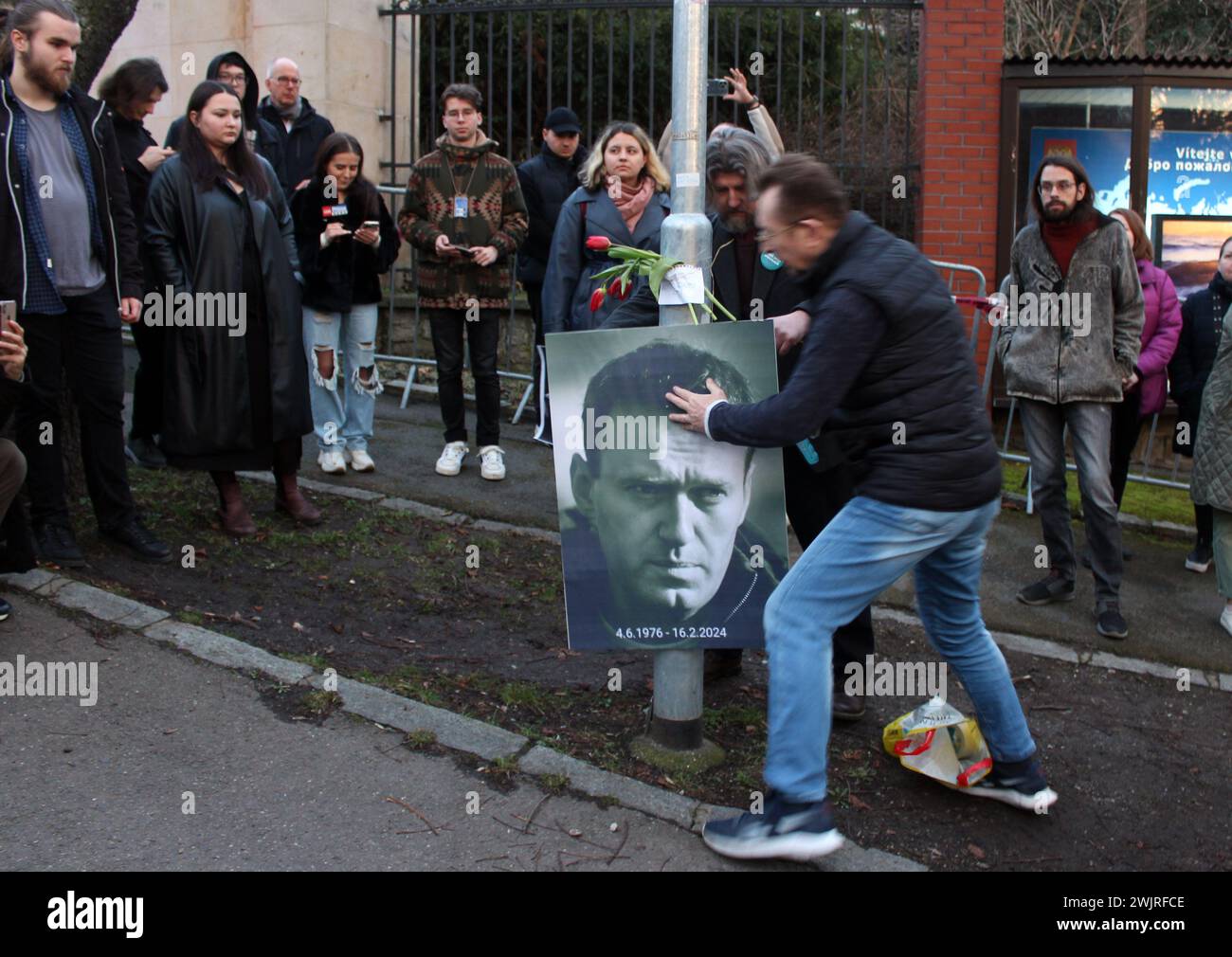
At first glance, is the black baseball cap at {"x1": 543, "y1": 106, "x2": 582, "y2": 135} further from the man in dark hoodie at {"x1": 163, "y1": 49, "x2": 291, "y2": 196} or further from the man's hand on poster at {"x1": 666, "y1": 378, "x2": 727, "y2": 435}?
the man's hand on poster at {"x1": 666, "y1": 378, "x2": 727, "y2": 435}

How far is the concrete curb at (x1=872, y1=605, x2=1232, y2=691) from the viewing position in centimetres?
562

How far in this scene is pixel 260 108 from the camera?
8.38 m

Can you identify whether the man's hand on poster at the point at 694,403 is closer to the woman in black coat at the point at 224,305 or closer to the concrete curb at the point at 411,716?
the concrete curb at the point at 411,716

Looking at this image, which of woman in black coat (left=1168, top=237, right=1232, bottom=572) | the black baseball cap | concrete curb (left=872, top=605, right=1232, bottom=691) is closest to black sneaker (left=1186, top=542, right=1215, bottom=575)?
woman in black coat (left=1168, top=237, right=1232, bottom=572)

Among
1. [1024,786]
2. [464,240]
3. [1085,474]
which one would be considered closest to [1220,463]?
[1085,474]

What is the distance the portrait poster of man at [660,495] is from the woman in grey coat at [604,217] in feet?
6.94

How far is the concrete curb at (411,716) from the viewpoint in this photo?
394 cm

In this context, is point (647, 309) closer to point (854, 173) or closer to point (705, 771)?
point (705, 771)

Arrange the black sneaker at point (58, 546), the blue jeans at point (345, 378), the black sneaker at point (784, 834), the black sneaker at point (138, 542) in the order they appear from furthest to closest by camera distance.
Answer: the blue jeans at point (345, 378)
the black sneaker at point (138, 542)
the black sneaker at point (58, 546)
the black sneaker at point (784, 834)

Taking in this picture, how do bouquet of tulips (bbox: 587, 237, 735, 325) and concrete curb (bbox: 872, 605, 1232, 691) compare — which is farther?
concrete curb (bbox: 872, 605, 1232, 691)

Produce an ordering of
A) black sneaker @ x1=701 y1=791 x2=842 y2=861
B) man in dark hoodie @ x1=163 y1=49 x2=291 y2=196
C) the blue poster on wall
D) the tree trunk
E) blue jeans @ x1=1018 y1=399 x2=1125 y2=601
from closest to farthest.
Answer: black sneaker @ x1=701 y1=791 x2=842 y2=861, blue jeans @ x1=1018 y1=399 x2=1125 y2=601, the tree trunk, man in dark hoodie @ x1=163 y1=49 x2=291 y2=196, the blue poster on wall

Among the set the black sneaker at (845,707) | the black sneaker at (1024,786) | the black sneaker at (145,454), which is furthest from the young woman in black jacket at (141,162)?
the black sneaker at (1024,786)

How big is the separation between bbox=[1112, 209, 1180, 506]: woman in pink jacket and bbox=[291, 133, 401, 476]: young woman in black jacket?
4.02 metres

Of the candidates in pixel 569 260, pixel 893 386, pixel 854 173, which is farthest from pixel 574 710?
pixel 854 173
